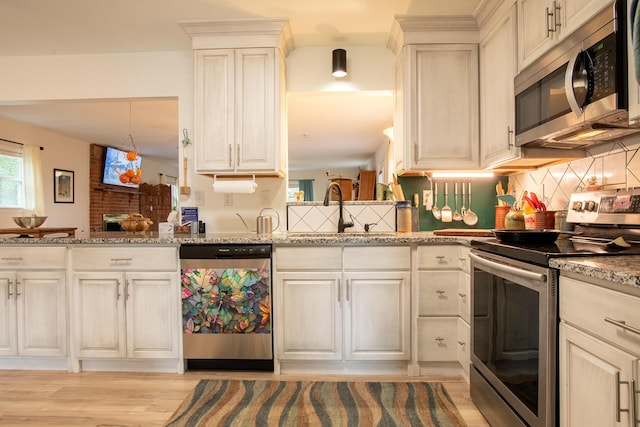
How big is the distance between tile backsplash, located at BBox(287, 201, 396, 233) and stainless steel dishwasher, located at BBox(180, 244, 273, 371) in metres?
0.73

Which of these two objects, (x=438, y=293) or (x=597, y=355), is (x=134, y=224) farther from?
(x=597, y=355)

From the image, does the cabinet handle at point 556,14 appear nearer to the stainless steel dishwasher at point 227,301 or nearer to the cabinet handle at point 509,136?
the cabinet handle at point 509,136

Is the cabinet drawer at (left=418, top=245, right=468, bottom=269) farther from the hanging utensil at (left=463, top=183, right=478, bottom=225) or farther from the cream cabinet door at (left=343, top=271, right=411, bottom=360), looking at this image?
the hanging utensil at (left=463, top=183, right=478, bottom=225)

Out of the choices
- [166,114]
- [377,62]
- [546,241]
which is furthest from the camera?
[166,114]

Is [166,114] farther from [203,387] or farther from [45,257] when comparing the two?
[203,387]

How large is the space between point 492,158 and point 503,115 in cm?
28

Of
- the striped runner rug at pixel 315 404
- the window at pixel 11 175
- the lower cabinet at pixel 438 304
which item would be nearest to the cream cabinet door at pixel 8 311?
the striped runner rug at pixel 315 404

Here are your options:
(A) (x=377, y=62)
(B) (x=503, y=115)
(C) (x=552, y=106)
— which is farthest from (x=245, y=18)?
(C) (x=552, y=106)

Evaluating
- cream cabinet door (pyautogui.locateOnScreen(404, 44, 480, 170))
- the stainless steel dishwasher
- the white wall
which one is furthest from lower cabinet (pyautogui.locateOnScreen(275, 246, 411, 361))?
the white wall

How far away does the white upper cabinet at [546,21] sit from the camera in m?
1.56

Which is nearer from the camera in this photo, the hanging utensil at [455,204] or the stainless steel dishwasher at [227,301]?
the stainless steel dishwasher at [227,301]

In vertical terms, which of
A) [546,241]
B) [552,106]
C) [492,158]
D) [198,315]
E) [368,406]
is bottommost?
[368,406]

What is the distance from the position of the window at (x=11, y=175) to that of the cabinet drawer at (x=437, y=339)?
604cm

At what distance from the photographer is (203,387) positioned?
7.25ft
